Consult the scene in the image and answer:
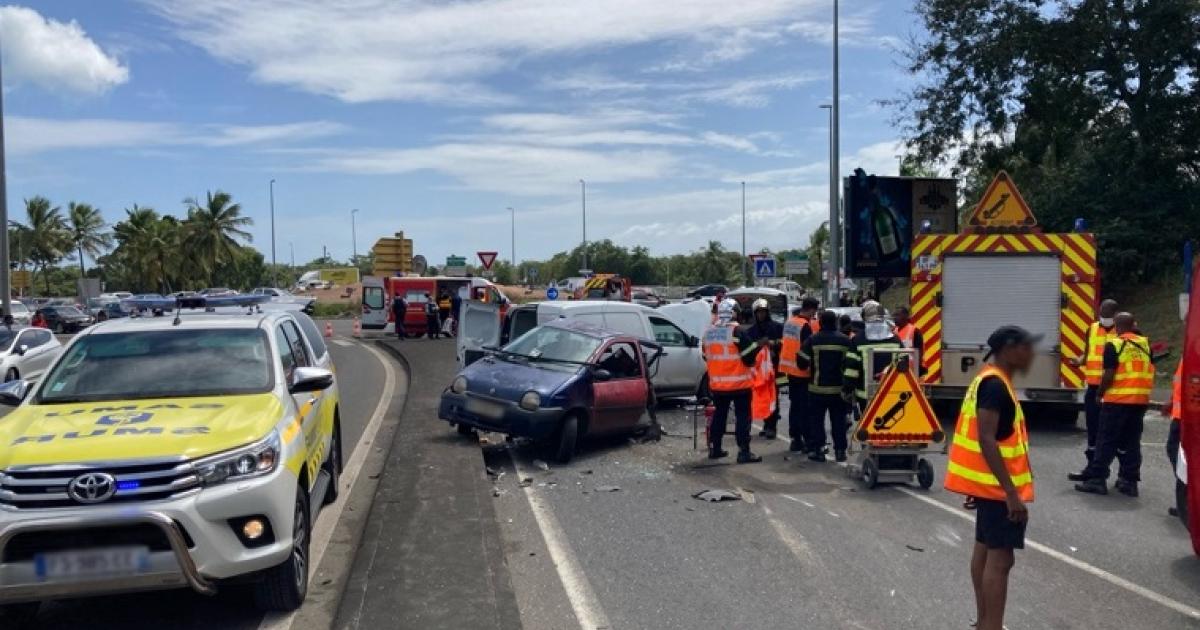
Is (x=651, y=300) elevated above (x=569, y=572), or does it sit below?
above

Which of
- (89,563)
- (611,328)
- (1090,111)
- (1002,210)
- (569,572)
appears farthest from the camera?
(1090,111)

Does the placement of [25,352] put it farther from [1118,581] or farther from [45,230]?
[45,230]

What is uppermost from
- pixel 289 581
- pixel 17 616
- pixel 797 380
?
pixel 797 380

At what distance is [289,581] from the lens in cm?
560

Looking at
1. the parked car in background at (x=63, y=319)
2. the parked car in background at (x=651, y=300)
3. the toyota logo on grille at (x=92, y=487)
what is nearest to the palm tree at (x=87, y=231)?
the parked car in background at (x=63, y=319)

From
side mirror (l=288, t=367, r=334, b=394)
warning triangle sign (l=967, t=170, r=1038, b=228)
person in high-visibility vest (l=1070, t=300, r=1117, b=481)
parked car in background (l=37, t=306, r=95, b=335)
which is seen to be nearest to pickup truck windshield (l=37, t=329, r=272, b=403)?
side mirror (l=288, t=367, r=334, b=394)

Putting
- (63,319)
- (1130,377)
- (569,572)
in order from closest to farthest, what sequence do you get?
(569,572), (1130,377), (63,319)

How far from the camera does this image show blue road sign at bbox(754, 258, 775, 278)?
28531mm

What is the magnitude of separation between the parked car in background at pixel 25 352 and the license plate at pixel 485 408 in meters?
9.57

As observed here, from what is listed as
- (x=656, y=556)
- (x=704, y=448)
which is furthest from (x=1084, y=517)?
(x=704, y=448)

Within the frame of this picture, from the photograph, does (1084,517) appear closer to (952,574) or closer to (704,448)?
(952,574)

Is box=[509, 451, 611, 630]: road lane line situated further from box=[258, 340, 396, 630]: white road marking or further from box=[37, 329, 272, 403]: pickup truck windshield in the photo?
box=[37, 329, 272, 403]: pickup truck windshield

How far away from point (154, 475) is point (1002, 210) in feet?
39.2

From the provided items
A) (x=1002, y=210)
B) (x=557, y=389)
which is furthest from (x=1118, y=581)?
(x=1002, y=210)
